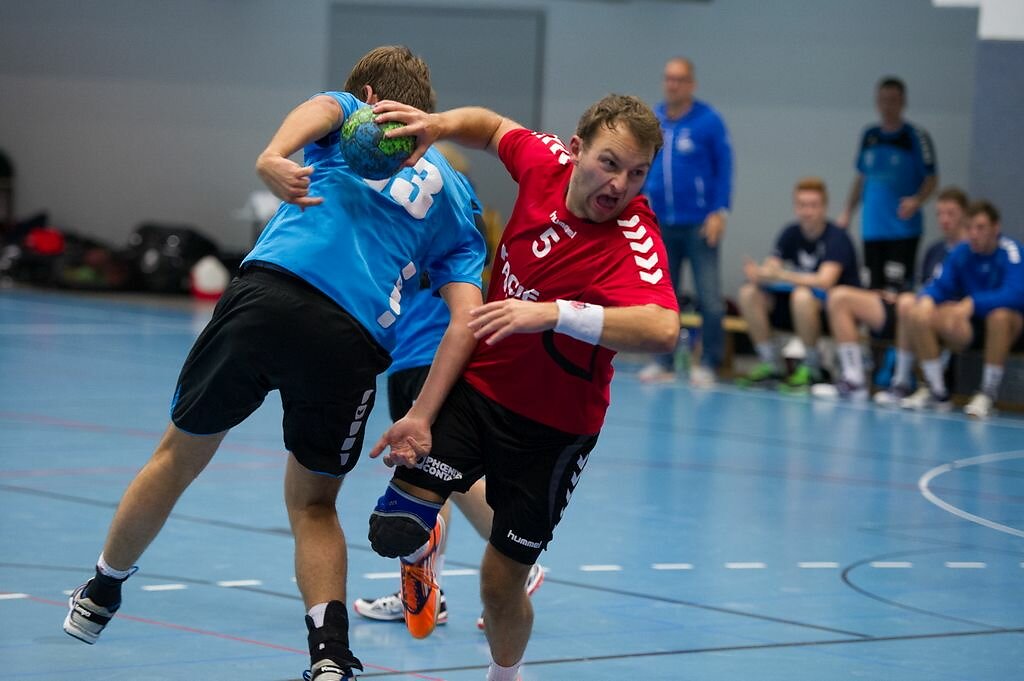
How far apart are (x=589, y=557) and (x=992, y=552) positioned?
6.33 ft

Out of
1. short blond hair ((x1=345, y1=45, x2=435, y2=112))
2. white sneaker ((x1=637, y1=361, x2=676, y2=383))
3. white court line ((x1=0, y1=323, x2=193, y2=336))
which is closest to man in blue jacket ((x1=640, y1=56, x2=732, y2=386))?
white sneaker ((x1=637, y1=361, x2=676, y2=383))

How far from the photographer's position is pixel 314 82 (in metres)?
20.0

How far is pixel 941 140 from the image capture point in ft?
55.0

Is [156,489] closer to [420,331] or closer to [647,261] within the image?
[420,331]

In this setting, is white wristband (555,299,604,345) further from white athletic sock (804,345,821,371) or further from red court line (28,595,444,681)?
white athletic sock (804,345,821,371)

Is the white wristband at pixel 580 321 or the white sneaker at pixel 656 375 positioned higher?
the white wristband at pixel 580 321

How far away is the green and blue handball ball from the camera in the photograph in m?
3.79

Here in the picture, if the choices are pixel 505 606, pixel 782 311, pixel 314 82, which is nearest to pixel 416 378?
pixel 505 606

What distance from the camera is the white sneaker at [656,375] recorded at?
13289mm

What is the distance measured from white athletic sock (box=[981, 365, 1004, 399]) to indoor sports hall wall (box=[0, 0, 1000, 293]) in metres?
4.40

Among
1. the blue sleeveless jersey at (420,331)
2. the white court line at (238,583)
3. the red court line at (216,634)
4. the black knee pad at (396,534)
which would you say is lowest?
the white court line at (238,583)

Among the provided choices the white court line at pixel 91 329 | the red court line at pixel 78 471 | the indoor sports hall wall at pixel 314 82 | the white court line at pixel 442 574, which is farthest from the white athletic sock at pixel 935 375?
the white court line at pixel 91 329

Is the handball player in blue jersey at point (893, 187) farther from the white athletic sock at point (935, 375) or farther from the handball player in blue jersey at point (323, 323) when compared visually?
the handball player in blue jersey at point (323, 323)

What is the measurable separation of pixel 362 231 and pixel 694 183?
9.10m
